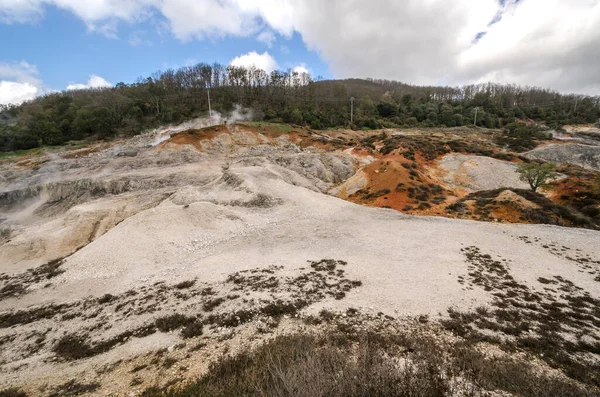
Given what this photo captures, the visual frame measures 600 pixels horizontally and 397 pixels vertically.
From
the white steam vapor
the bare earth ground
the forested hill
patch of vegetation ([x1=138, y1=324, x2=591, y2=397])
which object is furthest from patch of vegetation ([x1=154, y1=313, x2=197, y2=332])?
the forested hill

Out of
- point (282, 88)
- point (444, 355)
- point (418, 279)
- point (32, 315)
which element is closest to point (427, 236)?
point (418, 279)

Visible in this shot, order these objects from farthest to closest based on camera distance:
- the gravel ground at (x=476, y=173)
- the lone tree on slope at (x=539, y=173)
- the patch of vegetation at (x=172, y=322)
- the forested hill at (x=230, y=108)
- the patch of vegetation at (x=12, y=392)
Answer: the forested hill at (x=230, y=108)
the gravel ground at (x=476, y=173)
the lone tree on slope at (x=539, y=173)
the patch of vegetation at (x=172, y=322)
the patch of vegetation at (x=12, y=392)

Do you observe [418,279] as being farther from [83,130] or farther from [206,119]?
[83,130]

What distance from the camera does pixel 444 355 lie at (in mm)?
8562

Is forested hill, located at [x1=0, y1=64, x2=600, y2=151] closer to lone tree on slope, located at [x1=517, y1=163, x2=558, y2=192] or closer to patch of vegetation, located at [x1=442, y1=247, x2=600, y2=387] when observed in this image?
lone tree on slope, located at [x1=517, y1=163, x2=558, y2=192]

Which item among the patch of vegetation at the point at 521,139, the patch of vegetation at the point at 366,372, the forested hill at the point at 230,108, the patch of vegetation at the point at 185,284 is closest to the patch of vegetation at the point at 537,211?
the patch of vegetation at the point at 366,372

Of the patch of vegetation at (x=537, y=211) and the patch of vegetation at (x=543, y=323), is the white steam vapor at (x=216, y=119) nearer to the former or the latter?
the patch of vegetation at (x=537, y=211)

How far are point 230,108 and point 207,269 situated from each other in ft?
235

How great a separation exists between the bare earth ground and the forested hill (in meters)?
34.2

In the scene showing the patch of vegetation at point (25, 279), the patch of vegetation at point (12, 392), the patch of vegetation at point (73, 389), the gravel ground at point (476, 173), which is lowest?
the patch of vegetation at point (25, 279)

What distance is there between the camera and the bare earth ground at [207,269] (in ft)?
33.3

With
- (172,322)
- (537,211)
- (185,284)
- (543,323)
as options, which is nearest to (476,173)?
(537,211)

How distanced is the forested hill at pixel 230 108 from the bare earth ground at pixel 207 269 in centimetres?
3418

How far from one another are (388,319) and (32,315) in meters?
18.0
